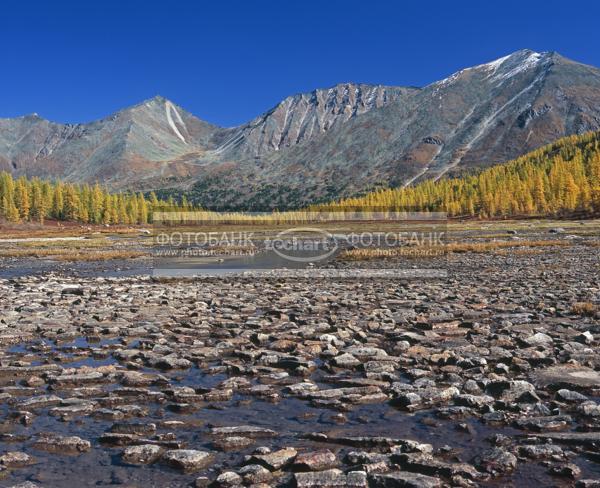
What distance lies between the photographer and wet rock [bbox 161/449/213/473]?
804 centimetres

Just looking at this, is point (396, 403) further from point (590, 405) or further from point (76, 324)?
point (76, 324)

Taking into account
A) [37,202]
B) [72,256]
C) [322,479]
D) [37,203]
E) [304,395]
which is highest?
[37,202]

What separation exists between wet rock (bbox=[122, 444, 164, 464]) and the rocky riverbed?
0.08ft

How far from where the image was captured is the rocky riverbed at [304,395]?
26.0 feet

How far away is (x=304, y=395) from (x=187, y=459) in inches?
145

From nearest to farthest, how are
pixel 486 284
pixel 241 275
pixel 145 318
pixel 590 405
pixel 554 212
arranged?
pixel 590 405 → pixel 145 318 → pixel 486 284 → pixel 241 275 → pixel 554 212

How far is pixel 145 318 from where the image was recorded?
20906 mm

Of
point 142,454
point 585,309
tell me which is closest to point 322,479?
point 142,454

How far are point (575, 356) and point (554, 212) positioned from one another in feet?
569

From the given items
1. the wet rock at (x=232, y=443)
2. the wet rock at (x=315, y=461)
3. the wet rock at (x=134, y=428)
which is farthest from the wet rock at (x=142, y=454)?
the wet rock at (x=315, y=461)

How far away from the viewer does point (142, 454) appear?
8.42 m

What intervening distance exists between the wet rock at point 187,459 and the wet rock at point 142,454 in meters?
0.18

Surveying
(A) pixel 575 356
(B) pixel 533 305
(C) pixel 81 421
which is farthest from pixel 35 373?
(B) pixel 533 305

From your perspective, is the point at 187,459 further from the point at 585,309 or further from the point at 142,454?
the point at 585,309
